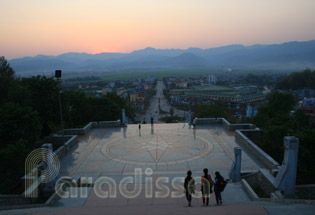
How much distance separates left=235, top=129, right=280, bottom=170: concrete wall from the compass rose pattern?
2.17 meters

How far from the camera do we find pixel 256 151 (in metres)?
14.7

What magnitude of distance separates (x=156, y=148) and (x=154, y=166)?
3049 millimetres

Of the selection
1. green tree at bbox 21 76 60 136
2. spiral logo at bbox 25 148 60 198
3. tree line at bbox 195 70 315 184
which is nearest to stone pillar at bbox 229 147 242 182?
tree line at bbox 195 70 315 184

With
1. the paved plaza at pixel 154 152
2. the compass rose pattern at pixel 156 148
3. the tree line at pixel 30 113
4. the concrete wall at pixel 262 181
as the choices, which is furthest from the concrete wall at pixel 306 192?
the tree line at pixel 30 113

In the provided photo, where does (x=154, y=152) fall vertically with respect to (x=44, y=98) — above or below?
below

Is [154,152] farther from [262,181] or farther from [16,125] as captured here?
[16,125]

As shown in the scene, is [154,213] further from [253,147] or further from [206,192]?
[253,147]

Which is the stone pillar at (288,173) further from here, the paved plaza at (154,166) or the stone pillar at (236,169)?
the stone pillar at (236,169)

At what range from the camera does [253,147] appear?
49.7ft

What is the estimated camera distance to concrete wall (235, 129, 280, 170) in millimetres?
12703

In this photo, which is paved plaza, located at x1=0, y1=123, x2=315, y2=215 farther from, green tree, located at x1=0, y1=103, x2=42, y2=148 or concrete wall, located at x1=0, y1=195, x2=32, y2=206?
green tree, located at x1=0, y1=103, x2=42, y2=148

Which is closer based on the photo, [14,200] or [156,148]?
[14,200]

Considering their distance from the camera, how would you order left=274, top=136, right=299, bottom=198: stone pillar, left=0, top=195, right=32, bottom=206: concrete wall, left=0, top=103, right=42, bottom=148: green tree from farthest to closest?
left=0, top=103, right=42, bottom=148: green tree
left=0, top=195, right=32, bottom=206: concrete wall
left=274, top=136, right=299, bottom=198: stone pillar

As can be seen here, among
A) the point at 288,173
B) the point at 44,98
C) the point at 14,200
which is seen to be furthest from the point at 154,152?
the point at 44,98
